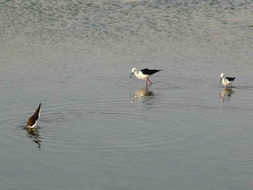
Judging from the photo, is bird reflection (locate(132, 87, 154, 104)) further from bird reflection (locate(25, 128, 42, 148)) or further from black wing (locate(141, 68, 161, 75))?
bird reflection (locate(25, 128, 42, 148))

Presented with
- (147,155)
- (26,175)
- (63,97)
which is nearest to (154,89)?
(63,97)

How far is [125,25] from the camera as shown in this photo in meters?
40.2

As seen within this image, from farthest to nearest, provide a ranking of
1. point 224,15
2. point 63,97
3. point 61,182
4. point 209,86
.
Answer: point 224,15 → point 209,86 → point 63,97 → point 61,182

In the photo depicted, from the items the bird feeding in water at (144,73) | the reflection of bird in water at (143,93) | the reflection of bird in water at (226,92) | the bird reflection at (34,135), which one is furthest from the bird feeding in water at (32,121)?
the reflection of bird in water at (226,92)

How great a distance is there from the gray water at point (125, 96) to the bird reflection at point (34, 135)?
4cm

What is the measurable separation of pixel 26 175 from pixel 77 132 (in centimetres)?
406

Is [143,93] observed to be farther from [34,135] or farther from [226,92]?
[34,135]

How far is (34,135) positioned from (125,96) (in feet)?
19.8

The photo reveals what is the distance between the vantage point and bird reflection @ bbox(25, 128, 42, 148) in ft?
67.0

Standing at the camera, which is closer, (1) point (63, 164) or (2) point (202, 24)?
(1) point (63, 164)

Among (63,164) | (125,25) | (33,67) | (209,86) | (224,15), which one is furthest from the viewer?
(224,15)

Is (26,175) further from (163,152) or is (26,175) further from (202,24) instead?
(202,24)

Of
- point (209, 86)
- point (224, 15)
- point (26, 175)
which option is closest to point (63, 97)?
point (209, 86)

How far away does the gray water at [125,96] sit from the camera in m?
17.9
